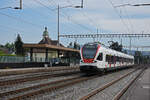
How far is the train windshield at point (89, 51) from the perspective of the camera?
22797 mm

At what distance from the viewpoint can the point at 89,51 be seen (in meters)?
23.1

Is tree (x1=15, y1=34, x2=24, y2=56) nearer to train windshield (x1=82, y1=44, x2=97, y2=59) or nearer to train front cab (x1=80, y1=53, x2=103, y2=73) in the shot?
train windshield (x1=82, y1=44, x2=97, y2=59)

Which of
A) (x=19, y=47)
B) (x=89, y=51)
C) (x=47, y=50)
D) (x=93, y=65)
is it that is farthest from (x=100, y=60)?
(x=19, y=47)

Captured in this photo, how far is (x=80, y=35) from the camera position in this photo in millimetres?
49094

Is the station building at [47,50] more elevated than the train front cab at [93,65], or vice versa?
the station building at [47,50]

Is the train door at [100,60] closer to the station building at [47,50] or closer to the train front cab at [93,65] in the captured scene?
the train front cab at [93,65]

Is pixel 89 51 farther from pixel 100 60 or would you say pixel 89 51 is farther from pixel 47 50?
pixel 47 50

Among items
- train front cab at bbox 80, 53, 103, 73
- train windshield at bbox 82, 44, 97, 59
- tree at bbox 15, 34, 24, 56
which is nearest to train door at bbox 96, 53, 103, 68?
train front cab at bbox 80, 53, 103, 73

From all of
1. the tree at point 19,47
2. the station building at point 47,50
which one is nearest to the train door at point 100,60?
the station building at point 47,50

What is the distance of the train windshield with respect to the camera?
22.8 meters

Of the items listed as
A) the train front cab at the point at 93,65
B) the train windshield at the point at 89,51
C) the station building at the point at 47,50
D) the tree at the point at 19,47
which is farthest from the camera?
the tree at the point at 19,47

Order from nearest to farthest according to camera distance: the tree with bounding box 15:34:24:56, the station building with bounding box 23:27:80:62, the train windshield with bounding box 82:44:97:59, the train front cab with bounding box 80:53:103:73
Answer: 1. the train front cab with bounding box 80:53:103:73
2. the train windshield with bounding box 82:44:97:59
3. the station building with bounding box 23:27:80:62
4. the tree with bounding box 15:34:24:56

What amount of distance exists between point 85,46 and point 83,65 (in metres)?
2.18

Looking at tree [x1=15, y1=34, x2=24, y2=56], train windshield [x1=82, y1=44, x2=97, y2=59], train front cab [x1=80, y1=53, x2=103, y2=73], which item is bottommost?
train front cab [x1=80, y1=53, x2=103, y2=73]
